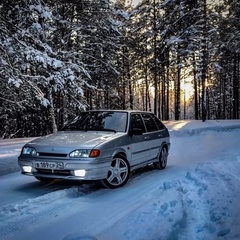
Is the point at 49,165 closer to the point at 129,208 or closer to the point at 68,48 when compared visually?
the point at 129,208

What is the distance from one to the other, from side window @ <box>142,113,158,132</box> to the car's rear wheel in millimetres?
1818

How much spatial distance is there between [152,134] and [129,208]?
3.67 metres

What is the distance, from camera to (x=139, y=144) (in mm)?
8094

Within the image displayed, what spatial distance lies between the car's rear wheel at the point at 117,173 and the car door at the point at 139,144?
376 millimetres

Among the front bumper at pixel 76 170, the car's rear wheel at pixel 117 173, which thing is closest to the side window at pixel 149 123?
the car's rear wheel at pixel 117 173

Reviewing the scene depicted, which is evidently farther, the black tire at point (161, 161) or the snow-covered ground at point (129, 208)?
the black tire at point (161, 161)

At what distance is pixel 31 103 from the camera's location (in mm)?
14484

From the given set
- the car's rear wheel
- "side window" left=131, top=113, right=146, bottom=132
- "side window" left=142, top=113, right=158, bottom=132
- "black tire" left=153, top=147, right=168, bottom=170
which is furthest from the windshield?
"black tire" left=153, top=147, right=168, bottom=170

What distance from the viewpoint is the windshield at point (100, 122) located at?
7.74 meters

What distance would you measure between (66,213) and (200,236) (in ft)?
7.00

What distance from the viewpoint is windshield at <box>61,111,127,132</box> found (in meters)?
7.74

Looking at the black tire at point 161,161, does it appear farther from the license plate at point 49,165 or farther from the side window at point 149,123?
the license plate at point 49,165

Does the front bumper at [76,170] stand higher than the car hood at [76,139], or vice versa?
the car hood at [76,139]

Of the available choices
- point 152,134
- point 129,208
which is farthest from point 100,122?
point 129,208
